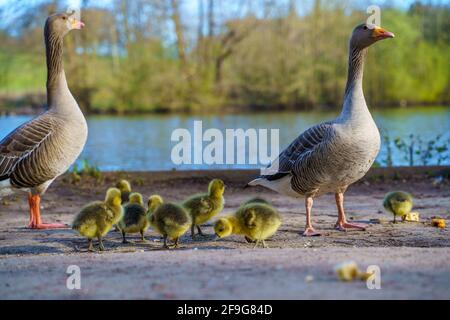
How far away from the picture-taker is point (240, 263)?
442cm

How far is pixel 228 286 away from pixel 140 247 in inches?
100

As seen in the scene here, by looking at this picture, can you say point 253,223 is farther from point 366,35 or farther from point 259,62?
point 259,62

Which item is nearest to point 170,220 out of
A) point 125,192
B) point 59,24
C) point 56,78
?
point 125,192

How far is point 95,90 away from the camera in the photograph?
3256 centimetres

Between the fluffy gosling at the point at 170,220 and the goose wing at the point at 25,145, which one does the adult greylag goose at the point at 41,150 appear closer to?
the goose wing at the point at 25,145

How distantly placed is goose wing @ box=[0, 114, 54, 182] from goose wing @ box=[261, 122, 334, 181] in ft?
8.76

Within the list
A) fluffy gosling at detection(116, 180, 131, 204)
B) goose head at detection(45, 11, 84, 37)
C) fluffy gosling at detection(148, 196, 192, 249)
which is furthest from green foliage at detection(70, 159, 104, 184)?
fluffy gosling at detection(148, 196, 192, 249)

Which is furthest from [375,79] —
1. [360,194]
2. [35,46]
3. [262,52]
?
[360,194]

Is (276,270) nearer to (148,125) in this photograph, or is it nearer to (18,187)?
(18,187)

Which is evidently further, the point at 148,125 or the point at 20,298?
the point at 148,125

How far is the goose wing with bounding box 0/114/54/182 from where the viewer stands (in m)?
7.34

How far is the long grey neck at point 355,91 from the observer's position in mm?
6742

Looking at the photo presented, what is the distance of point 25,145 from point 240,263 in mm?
3955
